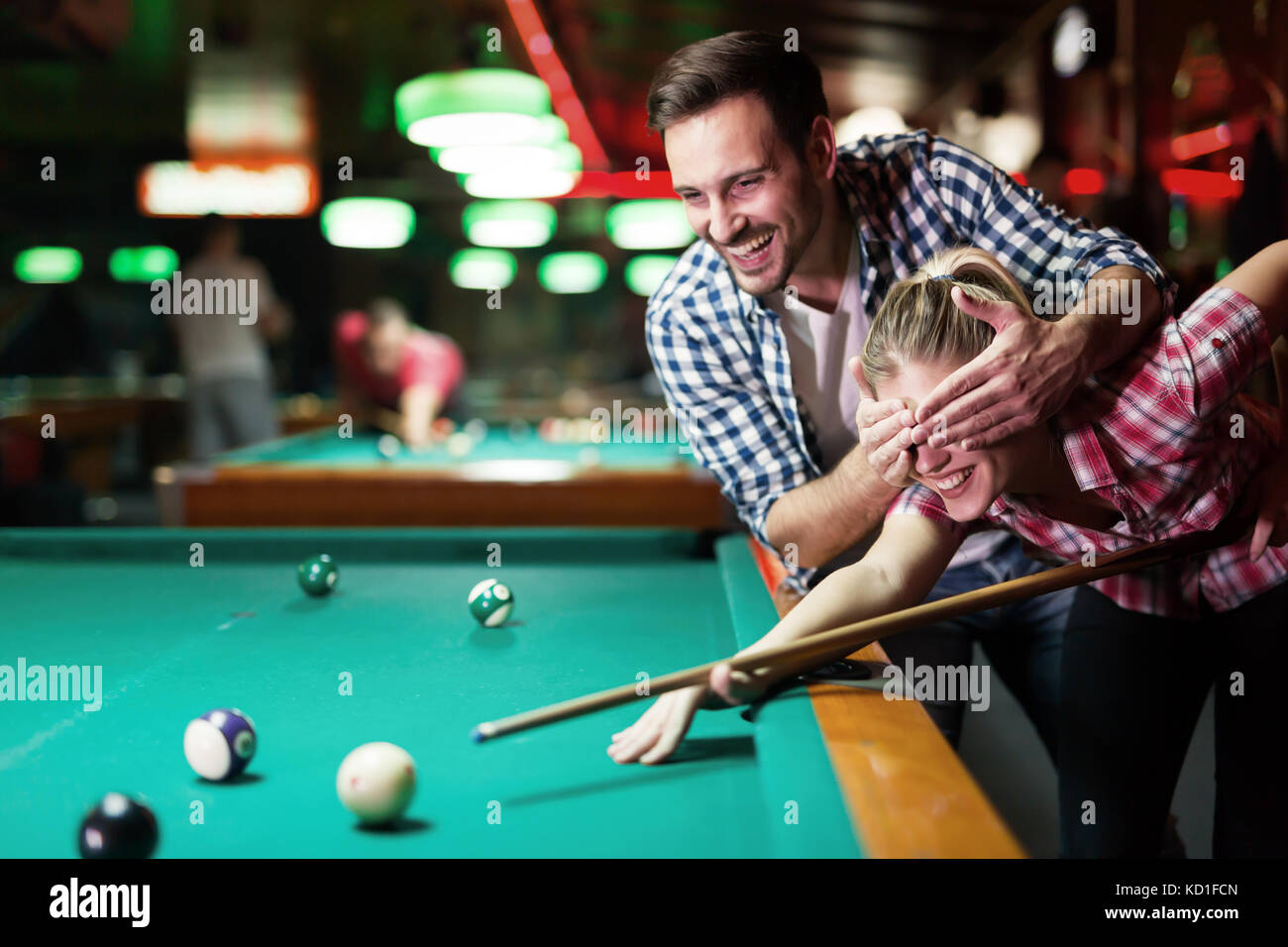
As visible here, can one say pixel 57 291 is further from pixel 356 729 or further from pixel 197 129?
pixel 356 729

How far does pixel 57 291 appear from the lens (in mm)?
7605

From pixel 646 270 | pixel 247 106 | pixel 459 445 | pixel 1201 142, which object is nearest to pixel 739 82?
pixel 1201 142

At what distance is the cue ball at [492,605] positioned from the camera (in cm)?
178

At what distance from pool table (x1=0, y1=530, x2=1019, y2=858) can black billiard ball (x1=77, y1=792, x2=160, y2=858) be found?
3cm

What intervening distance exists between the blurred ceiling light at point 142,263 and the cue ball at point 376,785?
32.9 feet

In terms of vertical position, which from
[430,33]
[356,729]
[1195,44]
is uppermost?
[430,33]

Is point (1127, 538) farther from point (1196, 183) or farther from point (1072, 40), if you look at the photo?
point (1072, 40)

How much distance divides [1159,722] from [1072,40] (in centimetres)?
336

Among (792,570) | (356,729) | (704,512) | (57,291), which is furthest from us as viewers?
(57,291)

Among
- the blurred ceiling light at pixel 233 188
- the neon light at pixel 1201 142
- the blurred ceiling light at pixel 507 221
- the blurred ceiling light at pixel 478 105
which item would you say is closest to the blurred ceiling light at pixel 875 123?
the neon light at pixel 1201 142

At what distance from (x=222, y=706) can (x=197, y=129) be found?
25.7 feet

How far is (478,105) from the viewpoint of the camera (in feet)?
10.3

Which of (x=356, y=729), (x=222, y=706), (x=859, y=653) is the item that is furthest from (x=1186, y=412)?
(x=222, y=706)

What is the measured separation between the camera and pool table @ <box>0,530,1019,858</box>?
99 centimetres
